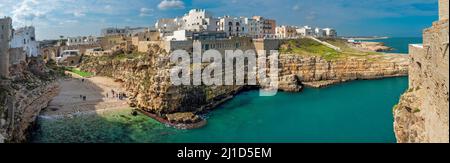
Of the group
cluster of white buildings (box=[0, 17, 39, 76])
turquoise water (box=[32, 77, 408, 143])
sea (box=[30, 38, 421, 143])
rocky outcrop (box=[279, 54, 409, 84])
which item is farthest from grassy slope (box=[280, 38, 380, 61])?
→ cluster of white buildings (box=[0, 17, 39, 76])

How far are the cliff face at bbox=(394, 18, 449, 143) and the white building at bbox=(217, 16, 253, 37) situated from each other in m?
45.3

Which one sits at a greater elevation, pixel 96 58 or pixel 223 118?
pixel 96 58

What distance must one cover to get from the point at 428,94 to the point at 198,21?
5148 cm

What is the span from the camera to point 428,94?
12000 mm

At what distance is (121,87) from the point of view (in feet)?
149

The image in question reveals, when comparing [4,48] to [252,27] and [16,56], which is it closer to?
[16,56]

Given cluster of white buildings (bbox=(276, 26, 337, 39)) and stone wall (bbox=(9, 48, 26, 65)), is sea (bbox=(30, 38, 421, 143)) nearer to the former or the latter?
stone wall (bbox=(9, 48, 26, 65))

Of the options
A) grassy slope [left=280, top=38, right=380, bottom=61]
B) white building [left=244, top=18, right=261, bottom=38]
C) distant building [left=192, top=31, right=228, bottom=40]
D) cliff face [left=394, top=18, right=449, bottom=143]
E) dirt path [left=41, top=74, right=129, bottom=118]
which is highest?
white building [left=244, top=18, right=261, bottom=38]

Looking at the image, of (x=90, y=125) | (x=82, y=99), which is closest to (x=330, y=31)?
(x=82, y=99)

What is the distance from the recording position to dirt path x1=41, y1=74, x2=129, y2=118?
33500 millimetres
